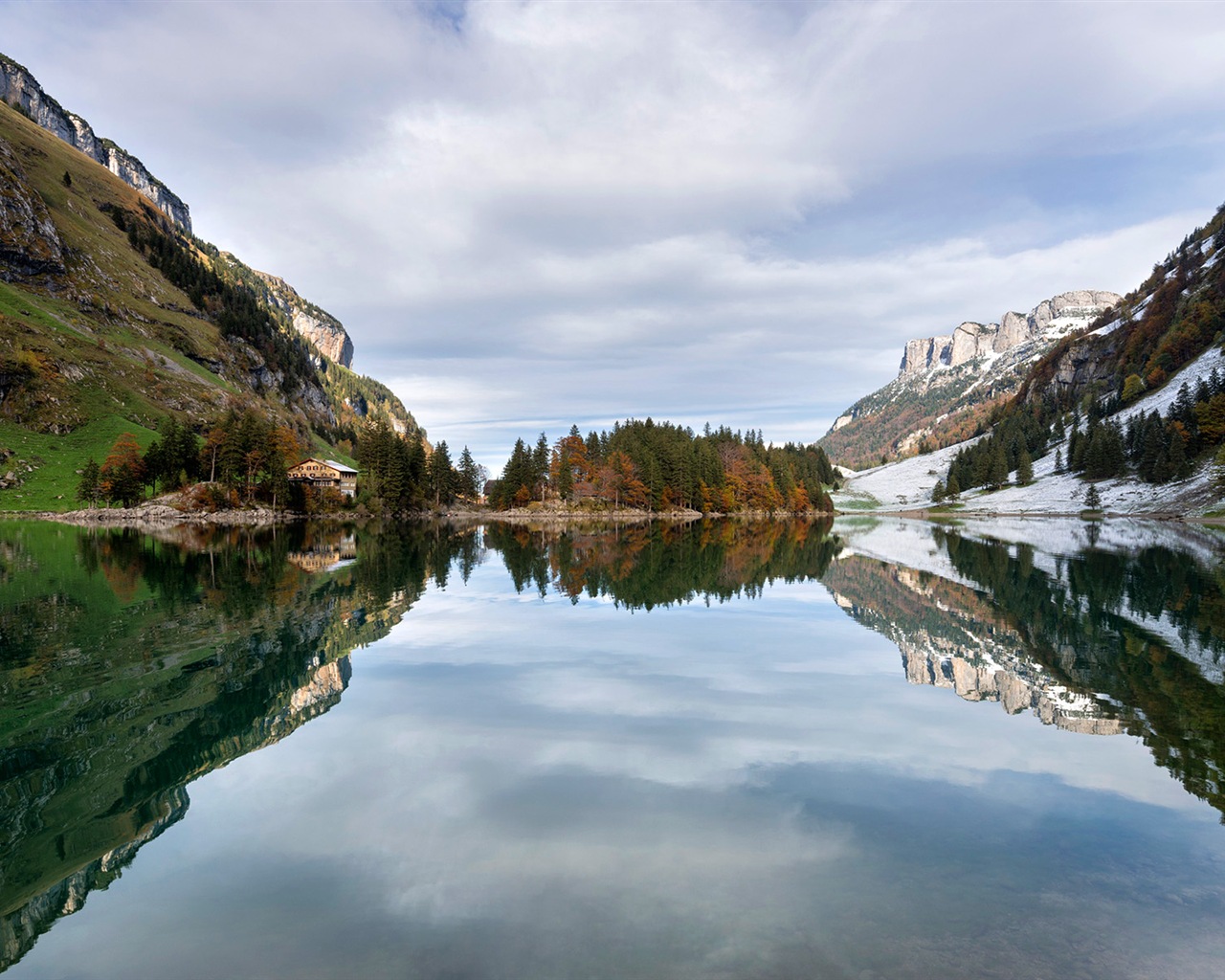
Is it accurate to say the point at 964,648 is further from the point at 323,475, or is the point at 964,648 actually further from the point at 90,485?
the point at 323,475

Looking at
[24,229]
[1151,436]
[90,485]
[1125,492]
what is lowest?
[90,485]

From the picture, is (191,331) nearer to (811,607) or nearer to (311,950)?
(811,607)

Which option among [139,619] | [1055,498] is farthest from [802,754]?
[1055,498]

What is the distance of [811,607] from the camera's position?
2809cm

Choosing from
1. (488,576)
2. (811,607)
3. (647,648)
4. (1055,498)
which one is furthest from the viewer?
(1055,498)

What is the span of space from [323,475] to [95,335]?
52.6 m

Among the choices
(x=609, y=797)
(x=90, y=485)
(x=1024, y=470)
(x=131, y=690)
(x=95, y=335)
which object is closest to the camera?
(x=609, y=797)

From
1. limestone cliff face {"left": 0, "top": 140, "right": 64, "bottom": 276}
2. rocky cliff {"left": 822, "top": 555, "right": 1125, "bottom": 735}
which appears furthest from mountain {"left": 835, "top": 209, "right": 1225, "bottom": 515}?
limestone cliff face {"left": 0, "top": 140, "right": 64, "bottom": 276}

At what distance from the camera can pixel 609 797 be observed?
32.5ft

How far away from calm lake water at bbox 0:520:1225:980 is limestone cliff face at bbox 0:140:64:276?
510 feet

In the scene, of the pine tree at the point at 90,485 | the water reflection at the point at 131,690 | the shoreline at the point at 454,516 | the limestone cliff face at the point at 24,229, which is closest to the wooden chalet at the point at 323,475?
the shoreline at the point at 454,516

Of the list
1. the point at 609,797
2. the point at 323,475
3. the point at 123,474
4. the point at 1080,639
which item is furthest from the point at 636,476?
the point at 609,797

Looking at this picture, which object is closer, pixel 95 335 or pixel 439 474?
pixel 95 335

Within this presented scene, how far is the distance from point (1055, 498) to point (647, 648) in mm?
172291
